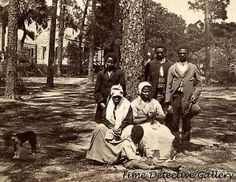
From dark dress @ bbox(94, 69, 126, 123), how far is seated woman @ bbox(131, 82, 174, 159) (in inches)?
32.1

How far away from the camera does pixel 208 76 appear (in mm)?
32156

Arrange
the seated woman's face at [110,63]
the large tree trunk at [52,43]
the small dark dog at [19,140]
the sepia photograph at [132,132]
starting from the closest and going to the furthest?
the sepia photograph at [132,132]
the seated woman's face at [110,63]
the small dark dog at [19,140]
the large tree trunk at [52,43]

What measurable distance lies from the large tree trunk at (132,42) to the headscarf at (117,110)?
59.5 inches

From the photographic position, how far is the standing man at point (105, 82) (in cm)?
819

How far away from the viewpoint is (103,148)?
725cm

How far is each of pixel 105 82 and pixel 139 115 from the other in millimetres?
1134

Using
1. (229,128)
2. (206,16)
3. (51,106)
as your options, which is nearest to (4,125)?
(51,106)

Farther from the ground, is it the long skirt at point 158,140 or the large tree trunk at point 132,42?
the large tree trunk at point 132,42

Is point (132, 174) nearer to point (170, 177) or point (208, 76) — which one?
point (170, 177)

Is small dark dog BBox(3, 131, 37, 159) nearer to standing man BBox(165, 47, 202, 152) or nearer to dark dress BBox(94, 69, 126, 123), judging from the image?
dark dress BBox(94, 69, 126, 123)

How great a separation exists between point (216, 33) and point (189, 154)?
48905mm

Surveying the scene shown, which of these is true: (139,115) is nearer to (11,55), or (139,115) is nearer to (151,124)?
(151,124)

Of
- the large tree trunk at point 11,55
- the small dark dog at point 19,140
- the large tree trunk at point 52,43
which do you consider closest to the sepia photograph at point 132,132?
the small dark dog at point 19,140

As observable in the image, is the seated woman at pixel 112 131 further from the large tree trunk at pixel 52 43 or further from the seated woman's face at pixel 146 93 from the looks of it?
the large tree trunk at pixel 52 43
